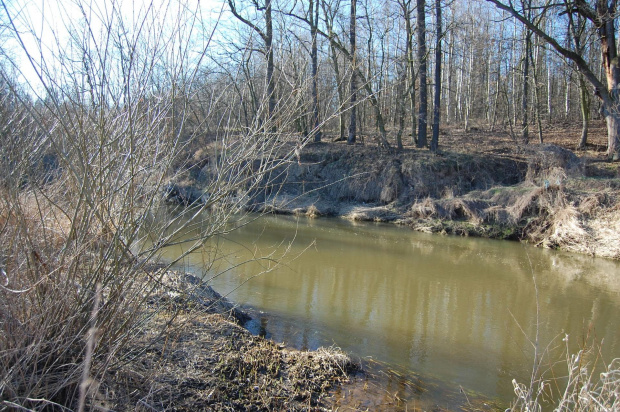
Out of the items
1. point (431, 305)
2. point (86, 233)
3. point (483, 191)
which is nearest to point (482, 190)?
point (483, 191)

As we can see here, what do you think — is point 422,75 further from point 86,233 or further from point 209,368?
point 86,233

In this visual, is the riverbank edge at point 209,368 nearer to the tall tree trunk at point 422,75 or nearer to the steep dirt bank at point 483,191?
the steep dirt bank at point 483,191

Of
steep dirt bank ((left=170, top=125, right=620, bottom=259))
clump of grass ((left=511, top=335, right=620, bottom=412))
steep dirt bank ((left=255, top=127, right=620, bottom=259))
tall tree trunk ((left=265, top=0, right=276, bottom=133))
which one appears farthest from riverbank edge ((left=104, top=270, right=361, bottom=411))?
steep dirt bank ((left=170, top=125, right=620, bottom=259))

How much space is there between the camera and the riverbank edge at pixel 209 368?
322 cm

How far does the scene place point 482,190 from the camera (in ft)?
57.1

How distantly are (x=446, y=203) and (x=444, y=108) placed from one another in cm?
2022

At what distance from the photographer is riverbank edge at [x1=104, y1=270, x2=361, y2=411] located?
3.22 meters

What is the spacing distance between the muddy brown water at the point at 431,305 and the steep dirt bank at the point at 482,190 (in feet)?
4.82

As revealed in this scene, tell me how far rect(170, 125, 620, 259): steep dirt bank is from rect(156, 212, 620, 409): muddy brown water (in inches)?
57.9

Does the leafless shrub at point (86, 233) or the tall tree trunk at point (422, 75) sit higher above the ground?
the tall tree trunk at point (422, 75)

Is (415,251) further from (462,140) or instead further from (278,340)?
(462,140)

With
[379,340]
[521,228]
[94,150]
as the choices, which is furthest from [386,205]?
[94,150]

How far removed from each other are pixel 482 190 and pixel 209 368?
15431 mm

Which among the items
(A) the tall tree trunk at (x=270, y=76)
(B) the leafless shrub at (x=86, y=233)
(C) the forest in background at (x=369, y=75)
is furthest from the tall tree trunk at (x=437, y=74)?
(B) the leafless shrub at (x=86, y=233)
